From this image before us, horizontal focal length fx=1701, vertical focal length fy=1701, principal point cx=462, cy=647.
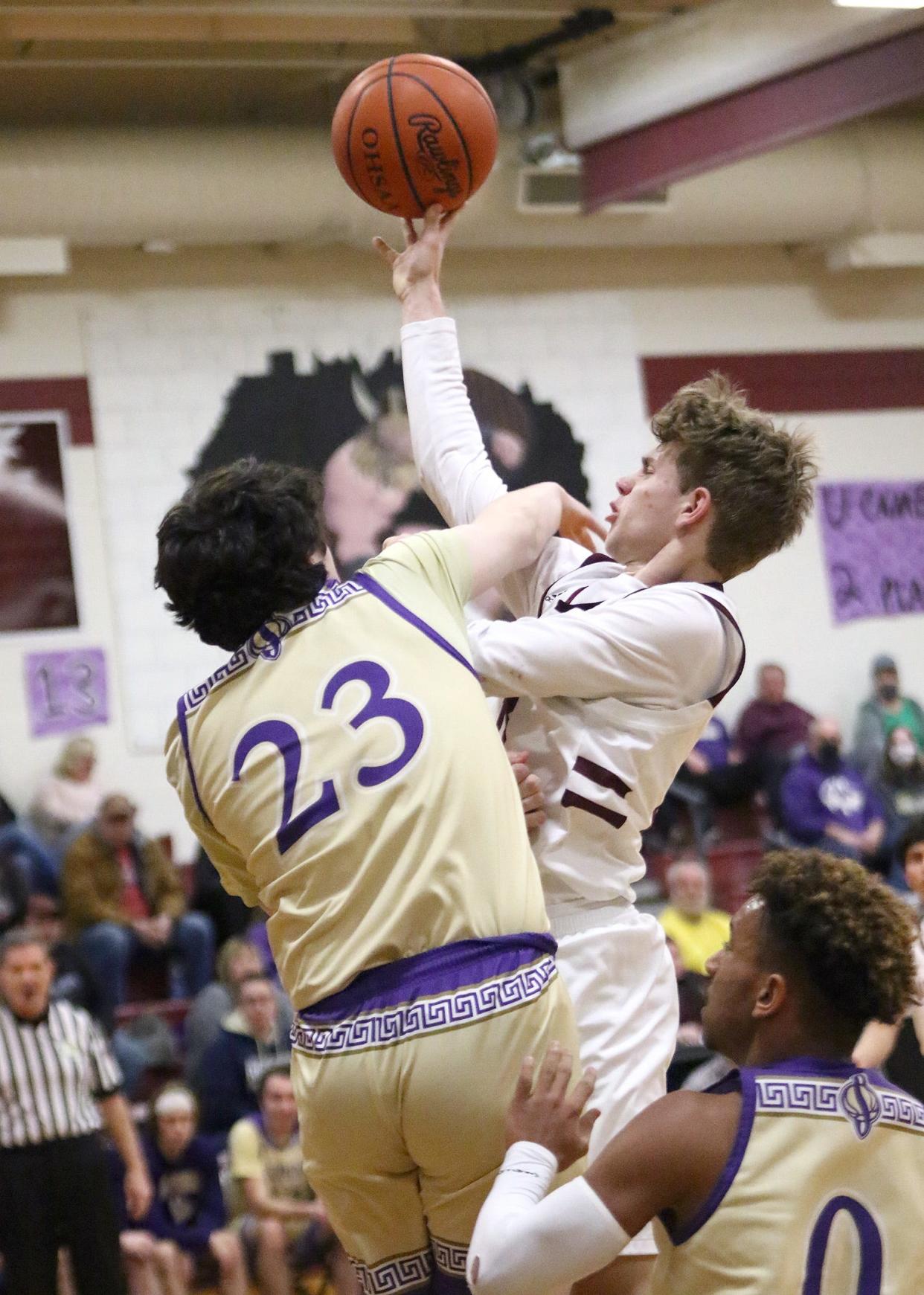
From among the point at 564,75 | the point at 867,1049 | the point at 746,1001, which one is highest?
the point at 564,75

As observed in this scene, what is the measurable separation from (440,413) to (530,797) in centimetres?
80

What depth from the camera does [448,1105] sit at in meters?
2.42

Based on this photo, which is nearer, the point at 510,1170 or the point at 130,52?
the point at 510,1170

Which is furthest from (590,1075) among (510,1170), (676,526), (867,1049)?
(867,1049)

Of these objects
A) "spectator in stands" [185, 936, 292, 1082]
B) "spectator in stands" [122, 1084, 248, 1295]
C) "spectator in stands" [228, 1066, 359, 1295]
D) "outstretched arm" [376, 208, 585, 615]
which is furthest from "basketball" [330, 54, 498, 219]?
"spectator in stands" [185, 936, 292, 1082]

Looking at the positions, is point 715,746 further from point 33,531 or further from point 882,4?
point 882,4

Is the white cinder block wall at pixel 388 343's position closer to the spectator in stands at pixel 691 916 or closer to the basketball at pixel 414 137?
the spectator in stands at pixel 691 916

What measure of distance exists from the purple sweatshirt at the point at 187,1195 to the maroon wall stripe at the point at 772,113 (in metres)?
6.09

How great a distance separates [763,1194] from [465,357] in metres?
9.83

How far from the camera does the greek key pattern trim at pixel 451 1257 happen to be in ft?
8.14

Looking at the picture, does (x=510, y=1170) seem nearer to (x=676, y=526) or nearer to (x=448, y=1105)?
(x=448, y=1105)

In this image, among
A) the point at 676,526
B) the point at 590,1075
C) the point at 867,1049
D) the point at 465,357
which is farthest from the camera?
the point at 465,357

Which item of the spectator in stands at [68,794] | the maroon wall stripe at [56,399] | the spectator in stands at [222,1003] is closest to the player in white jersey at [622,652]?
the spectator in stands at [222,1003]

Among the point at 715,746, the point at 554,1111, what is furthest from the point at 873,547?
the point at 554,1111
